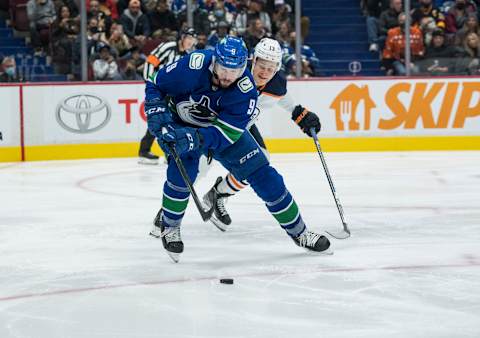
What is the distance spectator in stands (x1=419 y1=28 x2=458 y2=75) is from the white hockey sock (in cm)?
541

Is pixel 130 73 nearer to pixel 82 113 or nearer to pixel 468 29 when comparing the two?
pixel 82 113

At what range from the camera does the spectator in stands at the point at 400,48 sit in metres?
10.6

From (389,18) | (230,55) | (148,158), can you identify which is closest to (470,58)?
(389,18)

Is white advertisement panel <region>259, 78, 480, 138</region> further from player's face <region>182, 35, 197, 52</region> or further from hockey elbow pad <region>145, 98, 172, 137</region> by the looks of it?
hockey elbow pad <region>145, 98, 172, 137</region>

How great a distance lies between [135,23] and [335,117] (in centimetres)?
232

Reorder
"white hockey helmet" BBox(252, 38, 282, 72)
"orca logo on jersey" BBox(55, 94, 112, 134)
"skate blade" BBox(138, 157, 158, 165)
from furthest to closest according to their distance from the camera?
"orca logo on jersey" BBox(55, 94, 112, 134)
"skate blade" BBox(138, 157, 158, 165)
"white hockey helmet" BBox(252, 38, 282, 72)

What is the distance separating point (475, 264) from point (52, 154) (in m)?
6.11

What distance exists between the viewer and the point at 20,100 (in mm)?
9703

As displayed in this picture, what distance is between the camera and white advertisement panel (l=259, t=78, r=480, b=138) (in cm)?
1046

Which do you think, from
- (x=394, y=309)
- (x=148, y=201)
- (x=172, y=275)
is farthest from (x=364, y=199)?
(x=394, y=309)

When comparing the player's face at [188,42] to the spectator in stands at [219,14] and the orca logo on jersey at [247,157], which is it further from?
the orca logo on jersey at [247,157]

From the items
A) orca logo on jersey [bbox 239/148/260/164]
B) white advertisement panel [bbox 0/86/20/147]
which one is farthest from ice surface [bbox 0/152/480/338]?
white advertisement panel [bbox 0/86/20/147]

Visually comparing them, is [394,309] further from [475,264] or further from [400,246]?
[400,246]

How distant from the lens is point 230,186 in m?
5.69
